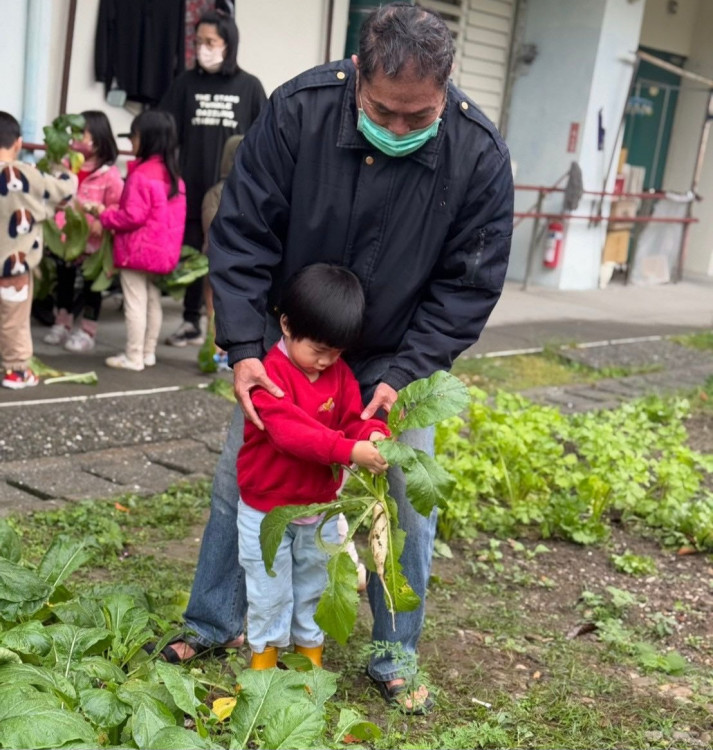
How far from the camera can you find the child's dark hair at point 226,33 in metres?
7.46

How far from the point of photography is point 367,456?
10.2ft

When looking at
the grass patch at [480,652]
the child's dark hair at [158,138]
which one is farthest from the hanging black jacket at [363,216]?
the child's dark hair at [158,138]

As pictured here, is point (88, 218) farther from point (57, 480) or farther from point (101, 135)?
point (57, 480)

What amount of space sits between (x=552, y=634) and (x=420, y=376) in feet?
4.38

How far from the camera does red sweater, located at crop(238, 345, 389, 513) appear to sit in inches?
123

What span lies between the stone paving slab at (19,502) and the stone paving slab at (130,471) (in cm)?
39

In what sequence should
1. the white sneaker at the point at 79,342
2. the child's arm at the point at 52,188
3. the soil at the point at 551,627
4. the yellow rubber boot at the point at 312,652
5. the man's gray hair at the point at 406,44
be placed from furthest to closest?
the white sneaker at the point at 79,342 < the child's arm at the point at 52,188 < the soil at the point at 551,627 < the yellow rubber boot at the point at 312,652 < the man's gray hair at the point at 406,44

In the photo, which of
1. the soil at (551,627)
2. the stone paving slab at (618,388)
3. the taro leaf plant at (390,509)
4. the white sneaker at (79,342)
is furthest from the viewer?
the stone paving slab at (618,388)

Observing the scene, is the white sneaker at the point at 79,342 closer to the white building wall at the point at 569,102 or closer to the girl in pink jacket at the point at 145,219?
the girl in pink jacket at the point at 145,219

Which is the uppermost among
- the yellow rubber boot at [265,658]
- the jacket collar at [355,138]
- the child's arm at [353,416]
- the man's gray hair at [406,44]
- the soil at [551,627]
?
the man's gray hair at [406,44]

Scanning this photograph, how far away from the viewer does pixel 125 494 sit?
16.3ft

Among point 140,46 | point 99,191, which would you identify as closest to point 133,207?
point 99,191

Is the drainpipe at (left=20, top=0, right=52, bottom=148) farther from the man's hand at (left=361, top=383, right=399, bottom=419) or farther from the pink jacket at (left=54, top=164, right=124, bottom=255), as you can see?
the man's hand at (left=361, top=383, right=399, bottom=419)

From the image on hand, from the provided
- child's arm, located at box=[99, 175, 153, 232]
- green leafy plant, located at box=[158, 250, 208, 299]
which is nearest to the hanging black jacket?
child's arm, located at box=[99, 175, 153, 232]
